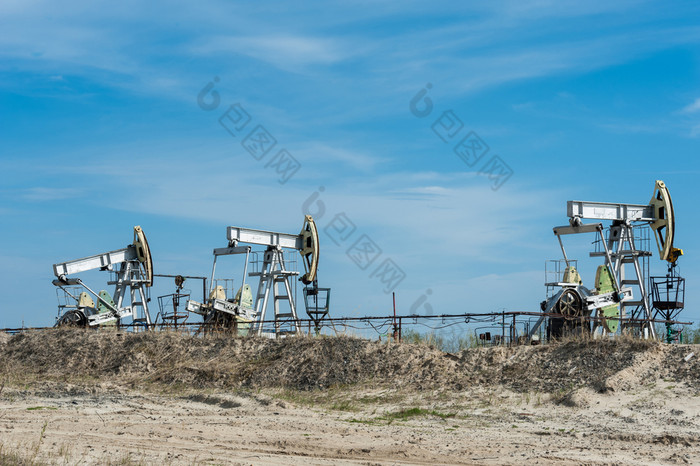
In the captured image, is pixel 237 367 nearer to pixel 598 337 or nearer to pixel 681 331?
pixel 598 337

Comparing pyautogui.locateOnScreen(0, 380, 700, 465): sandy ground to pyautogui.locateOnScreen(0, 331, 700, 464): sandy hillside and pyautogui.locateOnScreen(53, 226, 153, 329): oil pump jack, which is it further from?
pyautogui.locateOnScreen(53, 226, 153, 329): oil pump jack

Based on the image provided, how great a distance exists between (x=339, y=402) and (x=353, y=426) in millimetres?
3306

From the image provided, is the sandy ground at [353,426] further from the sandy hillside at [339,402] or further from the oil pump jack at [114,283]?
the oil pump jack at [114,283]

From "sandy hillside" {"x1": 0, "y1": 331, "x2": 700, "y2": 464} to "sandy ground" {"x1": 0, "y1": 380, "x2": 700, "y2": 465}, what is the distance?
0.04 meters

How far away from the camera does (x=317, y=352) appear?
64.8ft

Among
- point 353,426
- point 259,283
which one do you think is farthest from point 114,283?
point 353,426

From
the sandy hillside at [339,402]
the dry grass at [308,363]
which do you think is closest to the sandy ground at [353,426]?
the sandy hillside at [339,402]

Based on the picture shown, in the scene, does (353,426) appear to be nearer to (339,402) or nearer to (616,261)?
(339,402)

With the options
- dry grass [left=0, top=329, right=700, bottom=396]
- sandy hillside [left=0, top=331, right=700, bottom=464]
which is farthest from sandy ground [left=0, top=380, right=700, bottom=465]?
dry grass [left=0, top=329, right=700, bottom=396]

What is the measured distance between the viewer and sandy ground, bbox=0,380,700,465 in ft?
35.2

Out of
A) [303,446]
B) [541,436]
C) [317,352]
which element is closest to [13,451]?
[303,446]

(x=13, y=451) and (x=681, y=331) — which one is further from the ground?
(x=681, y=331)

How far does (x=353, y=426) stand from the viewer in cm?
1372

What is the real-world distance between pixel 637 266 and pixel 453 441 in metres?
13.9
